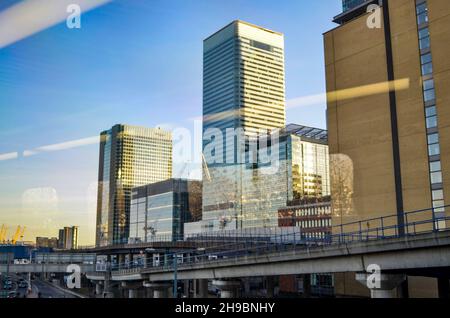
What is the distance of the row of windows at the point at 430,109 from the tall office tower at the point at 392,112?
0.35 ft

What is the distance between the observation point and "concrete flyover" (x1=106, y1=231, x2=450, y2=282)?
65.5 ft

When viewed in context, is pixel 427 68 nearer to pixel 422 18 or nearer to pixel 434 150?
pixel 422 18

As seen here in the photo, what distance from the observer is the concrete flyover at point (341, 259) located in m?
20.0

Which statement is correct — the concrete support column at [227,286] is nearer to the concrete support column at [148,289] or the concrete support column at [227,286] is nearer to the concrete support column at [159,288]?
the concrete support column at [159,288]

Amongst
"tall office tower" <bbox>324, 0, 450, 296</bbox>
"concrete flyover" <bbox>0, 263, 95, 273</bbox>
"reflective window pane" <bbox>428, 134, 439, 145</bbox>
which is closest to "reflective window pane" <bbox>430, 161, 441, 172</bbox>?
"tall office tower" <bbox>324, 0, 450, 296</bbox>

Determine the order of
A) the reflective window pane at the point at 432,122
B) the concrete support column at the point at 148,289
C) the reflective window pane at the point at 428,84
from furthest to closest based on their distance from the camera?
the reflective window pane at the point at 428,84, the reflective window pane at the point at 432,122, the concrete support column at the point at 148,289

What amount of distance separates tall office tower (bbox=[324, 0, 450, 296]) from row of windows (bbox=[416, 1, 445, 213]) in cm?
11

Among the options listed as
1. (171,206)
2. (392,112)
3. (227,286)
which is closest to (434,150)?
(392,112)

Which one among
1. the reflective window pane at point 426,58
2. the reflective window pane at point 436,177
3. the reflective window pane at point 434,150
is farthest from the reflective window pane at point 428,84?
the reflective window pane at point 436,177

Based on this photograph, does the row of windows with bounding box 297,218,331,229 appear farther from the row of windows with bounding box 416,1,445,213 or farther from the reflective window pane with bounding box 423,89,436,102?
the reflective window pane with bounding box 423,89,436,102

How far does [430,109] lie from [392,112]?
459 centimetres

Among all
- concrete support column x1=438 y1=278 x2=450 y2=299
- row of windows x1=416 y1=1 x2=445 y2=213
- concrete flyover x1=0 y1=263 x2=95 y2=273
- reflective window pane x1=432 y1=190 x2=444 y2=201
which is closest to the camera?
concrete support column x1=438 y1=278 x2=450 y2=299

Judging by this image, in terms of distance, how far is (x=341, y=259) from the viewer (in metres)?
26.0
